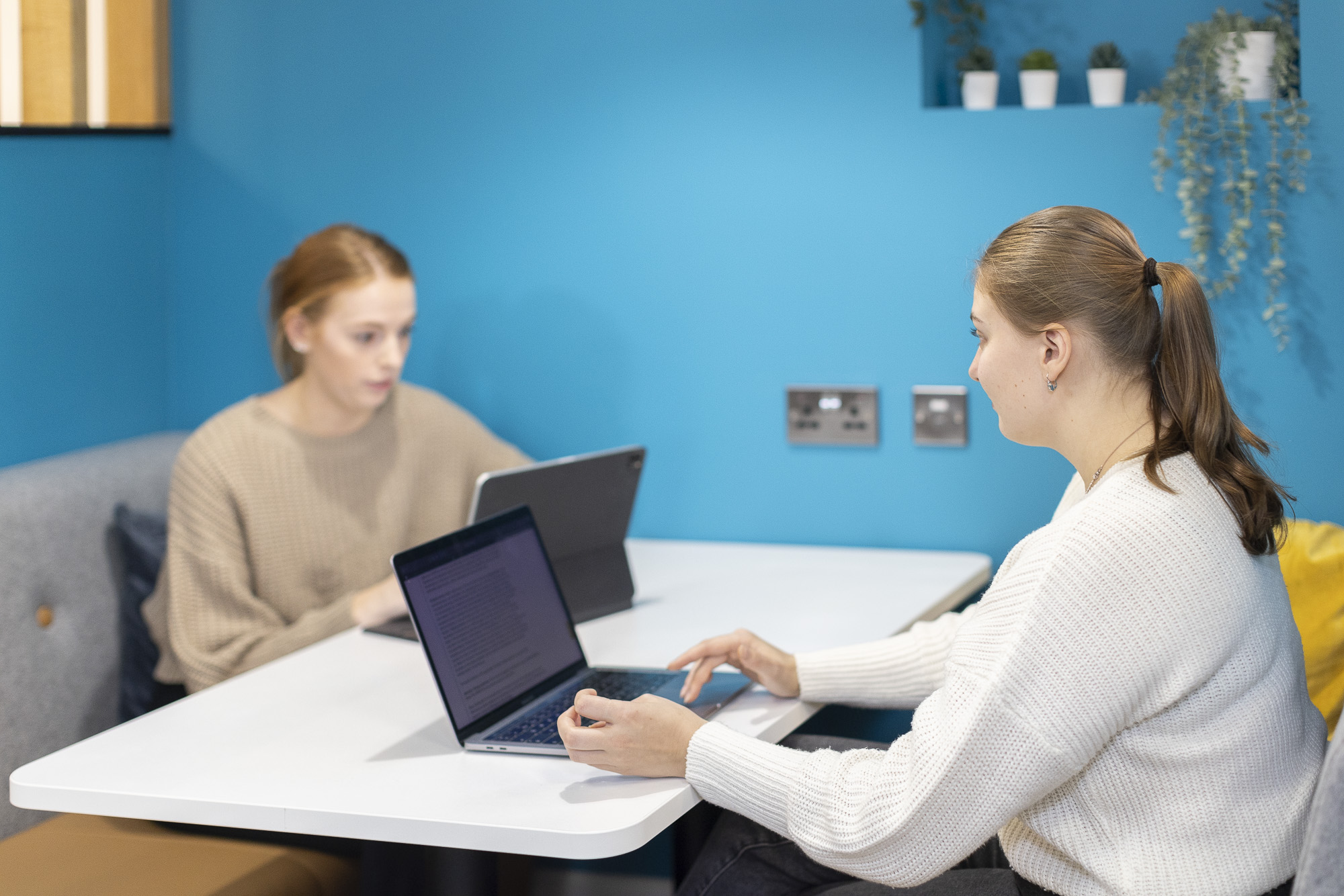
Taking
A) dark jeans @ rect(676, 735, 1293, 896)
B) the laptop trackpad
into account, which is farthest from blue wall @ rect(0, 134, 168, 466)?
dark jeans @ rect(676, 735, 1293, 896)

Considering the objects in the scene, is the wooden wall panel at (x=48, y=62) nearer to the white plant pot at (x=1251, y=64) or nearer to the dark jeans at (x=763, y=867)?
the dark jeans at (x=763, y=867)

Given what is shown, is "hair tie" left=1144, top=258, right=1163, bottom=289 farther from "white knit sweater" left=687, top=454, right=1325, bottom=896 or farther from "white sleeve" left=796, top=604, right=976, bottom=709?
"white sleeve" left=796, top=604, right=976, bottom=709

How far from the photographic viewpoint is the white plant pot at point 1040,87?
2.23m

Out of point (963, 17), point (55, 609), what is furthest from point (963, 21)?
point (55, 609)

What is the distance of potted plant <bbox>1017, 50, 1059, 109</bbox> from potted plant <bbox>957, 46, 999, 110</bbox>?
55 millimetres

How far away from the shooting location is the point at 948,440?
2.35m

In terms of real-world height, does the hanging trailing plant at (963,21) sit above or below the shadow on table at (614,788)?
above

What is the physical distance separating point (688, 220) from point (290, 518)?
0.92 metres

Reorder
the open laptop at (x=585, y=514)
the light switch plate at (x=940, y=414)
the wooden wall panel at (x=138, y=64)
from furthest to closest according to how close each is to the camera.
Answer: the wooden wall panel at (x=138, y=64), the light switch plate at (x=940, y=414), the open laptop at (x=585, y=514)

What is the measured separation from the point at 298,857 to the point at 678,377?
118cm

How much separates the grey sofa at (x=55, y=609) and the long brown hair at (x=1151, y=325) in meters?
1.61

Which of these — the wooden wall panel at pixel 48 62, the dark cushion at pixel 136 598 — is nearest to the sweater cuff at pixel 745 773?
the dark cushion at pixel 136 598

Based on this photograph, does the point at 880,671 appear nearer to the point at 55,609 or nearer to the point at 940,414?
the point at 940,414

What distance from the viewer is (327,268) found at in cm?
221
